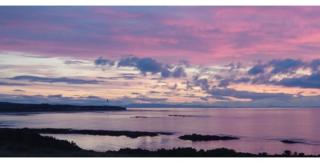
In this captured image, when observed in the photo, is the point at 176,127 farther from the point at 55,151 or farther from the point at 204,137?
the point at 55,151

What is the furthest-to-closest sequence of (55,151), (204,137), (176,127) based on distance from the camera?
1. (176,127)
2. (204,137)
3. (55,151)

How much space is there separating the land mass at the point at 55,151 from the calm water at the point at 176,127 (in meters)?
1.68

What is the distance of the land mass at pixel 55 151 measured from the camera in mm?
11711

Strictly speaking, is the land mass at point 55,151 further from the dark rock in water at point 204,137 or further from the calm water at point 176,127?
the dark rock in water at point 204,137

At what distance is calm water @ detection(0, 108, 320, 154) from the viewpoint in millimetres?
16688

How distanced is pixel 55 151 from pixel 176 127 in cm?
1092

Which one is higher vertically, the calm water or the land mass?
the calm water

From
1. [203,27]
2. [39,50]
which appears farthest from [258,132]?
[39,50]

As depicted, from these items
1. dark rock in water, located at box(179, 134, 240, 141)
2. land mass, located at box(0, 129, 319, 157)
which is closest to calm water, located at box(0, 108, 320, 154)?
dark rock in water, located at box(179, 134, 240, 141)

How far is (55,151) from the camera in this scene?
39.8 feet

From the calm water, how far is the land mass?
1.68m

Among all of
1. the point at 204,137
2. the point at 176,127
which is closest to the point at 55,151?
the point at 204,137

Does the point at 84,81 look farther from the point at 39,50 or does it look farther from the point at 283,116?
the point at 283,116

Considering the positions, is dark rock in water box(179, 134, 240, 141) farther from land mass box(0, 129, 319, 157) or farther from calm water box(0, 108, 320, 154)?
land mass box(0, 129, 319, 157)
